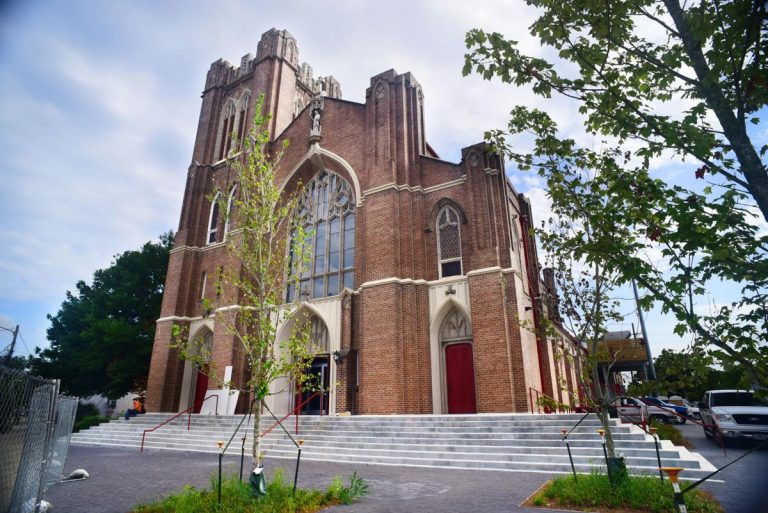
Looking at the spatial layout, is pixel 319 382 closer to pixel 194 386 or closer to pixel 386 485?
pixel 194 386

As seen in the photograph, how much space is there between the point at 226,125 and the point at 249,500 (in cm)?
2579

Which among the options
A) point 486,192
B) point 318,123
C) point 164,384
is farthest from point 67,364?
point 486,192

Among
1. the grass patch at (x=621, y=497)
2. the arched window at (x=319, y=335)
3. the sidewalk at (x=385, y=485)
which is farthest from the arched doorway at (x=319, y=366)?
the grass patch at (x=621, y=497)

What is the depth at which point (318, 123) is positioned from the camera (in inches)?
869

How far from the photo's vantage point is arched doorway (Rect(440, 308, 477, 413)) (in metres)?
15.8

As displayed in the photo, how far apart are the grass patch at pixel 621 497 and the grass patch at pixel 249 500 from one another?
8.73ft

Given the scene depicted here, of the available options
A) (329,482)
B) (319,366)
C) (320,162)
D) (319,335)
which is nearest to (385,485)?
(329,482)

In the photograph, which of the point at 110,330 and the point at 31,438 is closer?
the point at 31,438

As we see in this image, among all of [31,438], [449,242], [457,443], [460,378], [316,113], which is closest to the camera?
[31,438]

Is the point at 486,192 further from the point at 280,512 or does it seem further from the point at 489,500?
the point at 280,512

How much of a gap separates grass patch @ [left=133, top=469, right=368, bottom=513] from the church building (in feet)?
24.6

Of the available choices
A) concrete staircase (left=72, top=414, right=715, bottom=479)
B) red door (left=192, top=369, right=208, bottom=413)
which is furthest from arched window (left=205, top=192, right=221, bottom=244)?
concrete staircase (left=72, top=414, right=715, bottom=479)

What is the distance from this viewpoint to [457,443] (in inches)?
440

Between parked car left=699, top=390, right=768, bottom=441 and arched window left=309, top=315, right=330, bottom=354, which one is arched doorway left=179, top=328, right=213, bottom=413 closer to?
arched window left=309, top=315, right=330, bottom=354
